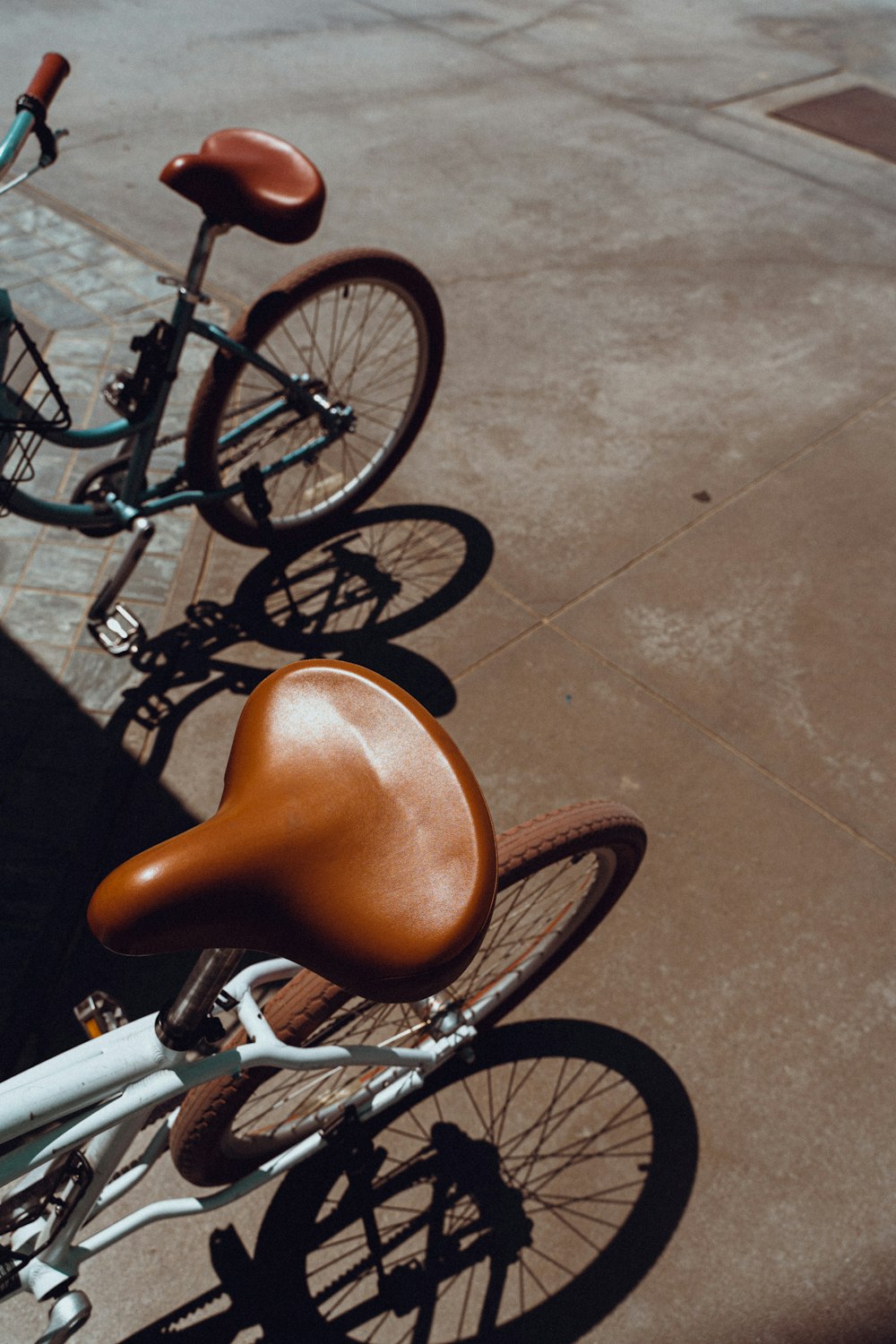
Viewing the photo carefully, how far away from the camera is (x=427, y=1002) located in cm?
230

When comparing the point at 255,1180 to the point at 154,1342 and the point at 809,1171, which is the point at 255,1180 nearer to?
the point at 154,1342

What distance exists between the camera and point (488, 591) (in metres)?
3.74

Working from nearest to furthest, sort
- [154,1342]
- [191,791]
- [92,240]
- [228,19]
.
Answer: [154,1342] < [191,791] < [92,240] < [228,19]

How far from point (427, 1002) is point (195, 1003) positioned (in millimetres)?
850

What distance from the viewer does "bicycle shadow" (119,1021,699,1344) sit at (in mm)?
2199

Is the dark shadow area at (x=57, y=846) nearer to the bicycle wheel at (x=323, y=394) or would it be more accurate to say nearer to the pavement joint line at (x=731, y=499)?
the bicycle wheel at (x=323, y=394)

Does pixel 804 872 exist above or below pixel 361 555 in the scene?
below

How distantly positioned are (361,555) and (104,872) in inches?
58.8

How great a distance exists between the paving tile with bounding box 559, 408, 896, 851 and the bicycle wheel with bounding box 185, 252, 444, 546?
959 millimetres

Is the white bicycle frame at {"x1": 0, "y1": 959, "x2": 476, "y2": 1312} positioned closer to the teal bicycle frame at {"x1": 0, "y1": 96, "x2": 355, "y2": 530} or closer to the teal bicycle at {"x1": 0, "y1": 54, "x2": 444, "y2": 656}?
the teal bicycle at {"x1": 0, "y1": 54, "x2": 444, "y2": 656}

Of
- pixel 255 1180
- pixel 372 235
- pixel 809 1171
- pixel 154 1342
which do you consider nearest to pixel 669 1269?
pixel 809 1171

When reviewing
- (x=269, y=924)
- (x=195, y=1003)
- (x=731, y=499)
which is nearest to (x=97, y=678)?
(x=195, y=1003)

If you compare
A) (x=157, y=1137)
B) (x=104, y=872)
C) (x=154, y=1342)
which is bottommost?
(x=154, y=1342)

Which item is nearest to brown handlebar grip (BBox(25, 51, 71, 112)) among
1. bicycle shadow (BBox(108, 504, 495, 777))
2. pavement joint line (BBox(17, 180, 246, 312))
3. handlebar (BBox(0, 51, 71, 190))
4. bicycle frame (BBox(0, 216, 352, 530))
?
handlebar (BBox(0, 51, 71, 190))
